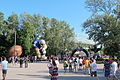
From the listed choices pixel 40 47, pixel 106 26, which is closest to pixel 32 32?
pixel 40 47

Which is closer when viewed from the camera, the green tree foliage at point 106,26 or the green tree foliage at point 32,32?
the green tree foliage at point 106,26

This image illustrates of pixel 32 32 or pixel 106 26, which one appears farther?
pixel 32 32

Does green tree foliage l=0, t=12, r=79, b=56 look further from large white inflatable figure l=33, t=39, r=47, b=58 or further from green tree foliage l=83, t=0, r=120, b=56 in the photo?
green tree foliage l=83, t=0, r=120, b=56

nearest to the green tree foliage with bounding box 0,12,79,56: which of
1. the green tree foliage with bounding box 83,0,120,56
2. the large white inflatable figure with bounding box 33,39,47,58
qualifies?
the large white inflatable figure with bounding box 33,39,47,58

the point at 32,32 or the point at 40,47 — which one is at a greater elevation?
the point at 32,32

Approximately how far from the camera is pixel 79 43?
88.5 meters

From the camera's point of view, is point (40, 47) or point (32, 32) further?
point (32, 32)

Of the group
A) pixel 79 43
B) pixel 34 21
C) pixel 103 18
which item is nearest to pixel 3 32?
pixel 34 21

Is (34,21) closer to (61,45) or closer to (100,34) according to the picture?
(61,45)

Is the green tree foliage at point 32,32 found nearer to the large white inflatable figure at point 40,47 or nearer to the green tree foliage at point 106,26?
the large white inflatable figure at point 40,47

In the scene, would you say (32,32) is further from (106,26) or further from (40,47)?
(106,26)

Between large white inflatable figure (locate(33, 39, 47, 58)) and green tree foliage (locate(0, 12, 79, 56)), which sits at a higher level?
green tree foliage (locate(0, 12, 79, 56))

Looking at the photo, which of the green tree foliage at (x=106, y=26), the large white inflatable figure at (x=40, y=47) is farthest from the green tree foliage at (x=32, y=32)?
the green tree foliage at (x=106, y=26)

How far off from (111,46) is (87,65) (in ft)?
103
